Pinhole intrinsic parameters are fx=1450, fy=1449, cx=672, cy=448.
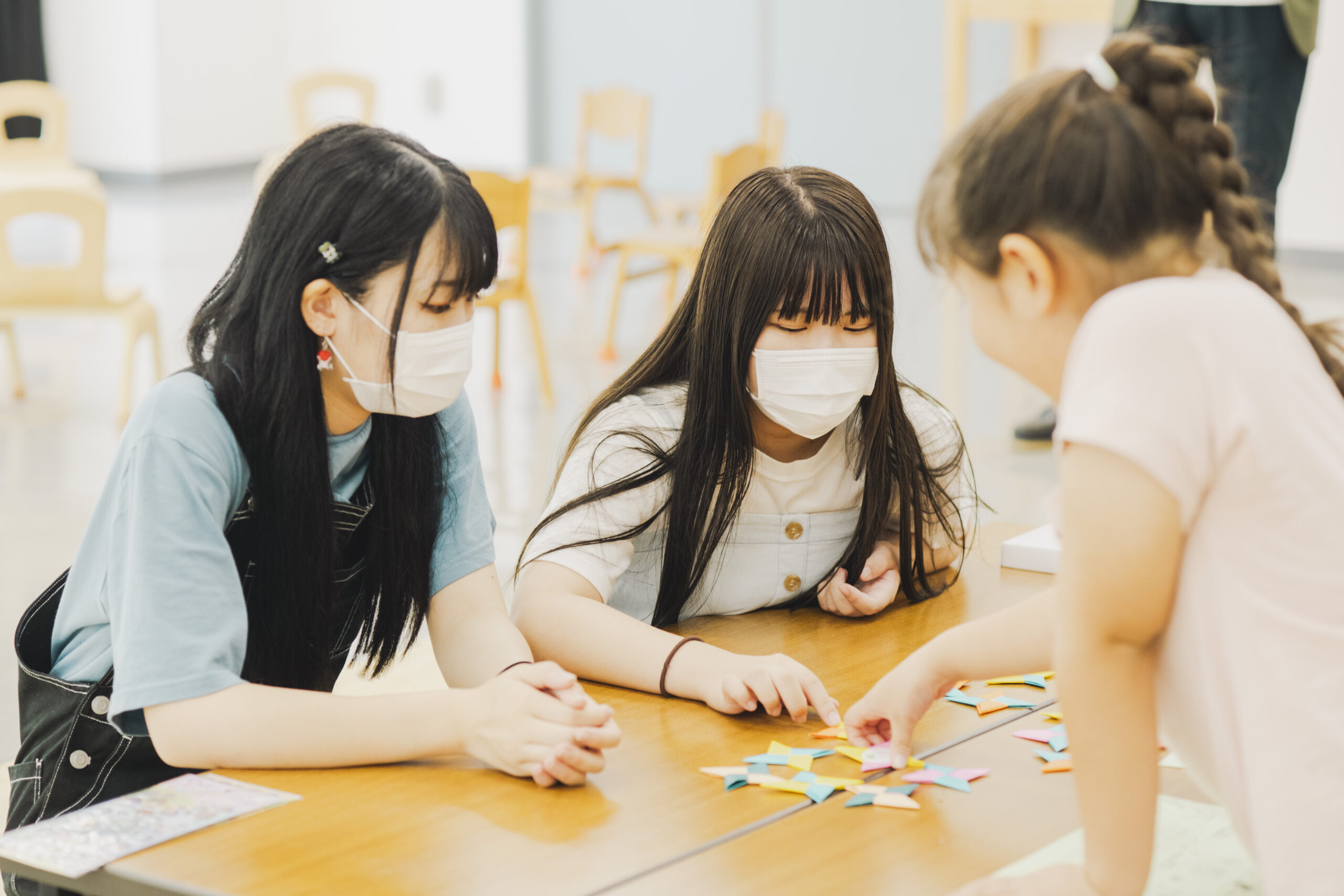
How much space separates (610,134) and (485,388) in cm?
308

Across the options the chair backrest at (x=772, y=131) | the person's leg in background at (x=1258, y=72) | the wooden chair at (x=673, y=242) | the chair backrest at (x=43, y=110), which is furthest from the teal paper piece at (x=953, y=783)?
the chair backrest at (x=43, y=110)

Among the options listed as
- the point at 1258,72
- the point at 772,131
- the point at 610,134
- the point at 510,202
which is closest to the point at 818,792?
the point at 1258,72

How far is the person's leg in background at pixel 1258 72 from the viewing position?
352 centimetres

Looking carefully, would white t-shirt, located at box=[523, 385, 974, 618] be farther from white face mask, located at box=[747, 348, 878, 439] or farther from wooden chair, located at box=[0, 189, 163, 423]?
wooden chair, located at box=[0, 189, 163, 423]

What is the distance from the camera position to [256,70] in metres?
11.0

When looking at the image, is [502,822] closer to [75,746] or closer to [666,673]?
[666,673]

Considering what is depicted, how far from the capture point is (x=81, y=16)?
32.4ft

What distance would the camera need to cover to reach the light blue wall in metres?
8.90

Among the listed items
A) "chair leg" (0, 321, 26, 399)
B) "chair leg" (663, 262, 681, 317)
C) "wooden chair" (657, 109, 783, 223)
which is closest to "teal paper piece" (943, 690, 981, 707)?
"chair leg" (663, 262, 681, 317)

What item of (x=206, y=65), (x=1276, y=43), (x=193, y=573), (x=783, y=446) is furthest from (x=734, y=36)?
(x=193, y=573)

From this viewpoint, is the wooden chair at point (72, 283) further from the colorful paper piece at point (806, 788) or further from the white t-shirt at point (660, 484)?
the colorful paper piece at point (806, 788)

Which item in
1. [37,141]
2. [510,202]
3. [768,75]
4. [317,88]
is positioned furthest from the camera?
[768,75]

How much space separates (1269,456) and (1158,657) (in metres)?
0.14

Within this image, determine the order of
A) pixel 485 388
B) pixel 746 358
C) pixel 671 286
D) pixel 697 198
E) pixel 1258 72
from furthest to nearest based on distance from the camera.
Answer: pixel 697 198
pixel 671 286
pixel 485 388
pixel 1258 72
pixel 746 358
